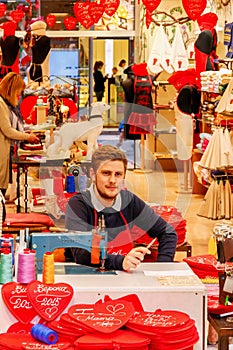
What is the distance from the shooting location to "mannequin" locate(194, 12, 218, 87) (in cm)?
986

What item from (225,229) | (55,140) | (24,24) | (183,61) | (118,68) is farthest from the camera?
(118,68)

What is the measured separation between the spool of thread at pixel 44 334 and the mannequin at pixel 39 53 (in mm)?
8725

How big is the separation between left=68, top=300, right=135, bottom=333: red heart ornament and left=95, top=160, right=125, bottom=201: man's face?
1.10m

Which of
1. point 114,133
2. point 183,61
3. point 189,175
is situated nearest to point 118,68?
point 114,133

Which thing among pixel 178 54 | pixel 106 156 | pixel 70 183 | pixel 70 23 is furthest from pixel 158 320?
pixel 70 23

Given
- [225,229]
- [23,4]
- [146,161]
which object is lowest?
[146,161]

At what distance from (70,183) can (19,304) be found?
10.3ft

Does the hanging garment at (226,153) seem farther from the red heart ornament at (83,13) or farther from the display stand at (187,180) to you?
the red heart ornament at (83,13)

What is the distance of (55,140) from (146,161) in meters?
6.78

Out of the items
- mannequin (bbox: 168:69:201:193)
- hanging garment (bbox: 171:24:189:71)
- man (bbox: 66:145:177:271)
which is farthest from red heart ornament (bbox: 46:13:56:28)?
man (bbox: 66:145:177:271)

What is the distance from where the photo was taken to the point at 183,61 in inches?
494

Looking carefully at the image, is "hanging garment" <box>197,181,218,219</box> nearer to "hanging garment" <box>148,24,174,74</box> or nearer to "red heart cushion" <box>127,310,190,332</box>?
"hanging garment" <box>148,24,174,74</box>

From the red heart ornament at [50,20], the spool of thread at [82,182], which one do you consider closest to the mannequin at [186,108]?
the red heart ornament at [50,20]

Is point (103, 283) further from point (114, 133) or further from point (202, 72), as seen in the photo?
point (114, 133)
